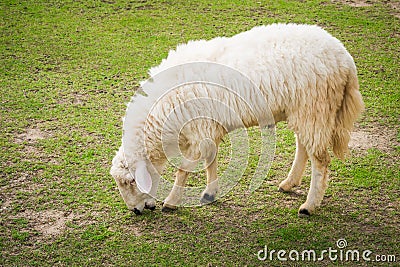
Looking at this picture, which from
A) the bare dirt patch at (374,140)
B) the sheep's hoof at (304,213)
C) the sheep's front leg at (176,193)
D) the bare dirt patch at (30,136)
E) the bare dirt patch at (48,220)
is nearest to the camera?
the bare dirt patch at (48,220)

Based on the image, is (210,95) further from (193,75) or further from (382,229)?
(382,229)

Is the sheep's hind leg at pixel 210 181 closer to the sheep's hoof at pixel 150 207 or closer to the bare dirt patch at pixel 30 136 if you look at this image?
the sheep's hoof at pixel 150 207

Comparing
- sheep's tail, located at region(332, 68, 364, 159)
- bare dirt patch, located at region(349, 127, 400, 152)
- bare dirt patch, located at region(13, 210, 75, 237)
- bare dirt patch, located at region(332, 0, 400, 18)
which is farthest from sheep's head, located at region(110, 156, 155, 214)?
bare dirt patch, located at region(332, 0, 400, 18)

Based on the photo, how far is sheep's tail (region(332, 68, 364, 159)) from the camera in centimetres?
457

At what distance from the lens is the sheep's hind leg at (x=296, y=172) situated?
5.07m

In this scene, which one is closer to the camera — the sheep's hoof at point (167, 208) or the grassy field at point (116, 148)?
the grassy field at point (116, 148)

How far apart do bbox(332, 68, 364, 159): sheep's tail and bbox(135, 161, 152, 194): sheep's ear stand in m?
1.63

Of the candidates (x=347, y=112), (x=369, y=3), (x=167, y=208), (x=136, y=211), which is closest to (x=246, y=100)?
(x=347, y=112)

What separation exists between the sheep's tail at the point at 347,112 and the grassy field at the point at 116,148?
631mm

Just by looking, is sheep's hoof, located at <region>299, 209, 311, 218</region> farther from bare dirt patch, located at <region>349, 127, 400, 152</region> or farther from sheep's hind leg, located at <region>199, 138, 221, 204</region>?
bare dirt patch, located at <region>349, 127, 400, 152</region>

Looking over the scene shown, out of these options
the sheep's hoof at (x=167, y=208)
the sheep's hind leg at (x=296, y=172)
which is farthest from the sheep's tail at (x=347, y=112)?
the sheep's hoof at (x=167, y=208)

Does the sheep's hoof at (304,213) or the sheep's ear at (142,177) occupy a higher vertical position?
the sheep's ear at (142,177)

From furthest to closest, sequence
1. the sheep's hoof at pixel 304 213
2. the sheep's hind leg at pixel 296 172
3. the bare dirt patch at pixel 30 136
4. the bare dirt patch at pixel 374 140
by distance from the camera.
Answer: the bare dirt patch at pixel 30 136
the bare dirt patch at pixel 374 140
the sheep's hind leg at pixel 296 172
the sheep's hoof at pixel 304 213

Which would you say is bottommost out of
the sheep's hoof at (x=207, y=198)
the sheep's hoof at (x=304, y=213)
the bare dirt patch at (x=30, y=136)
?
the sheep's hoof at (x=304, y=213)
